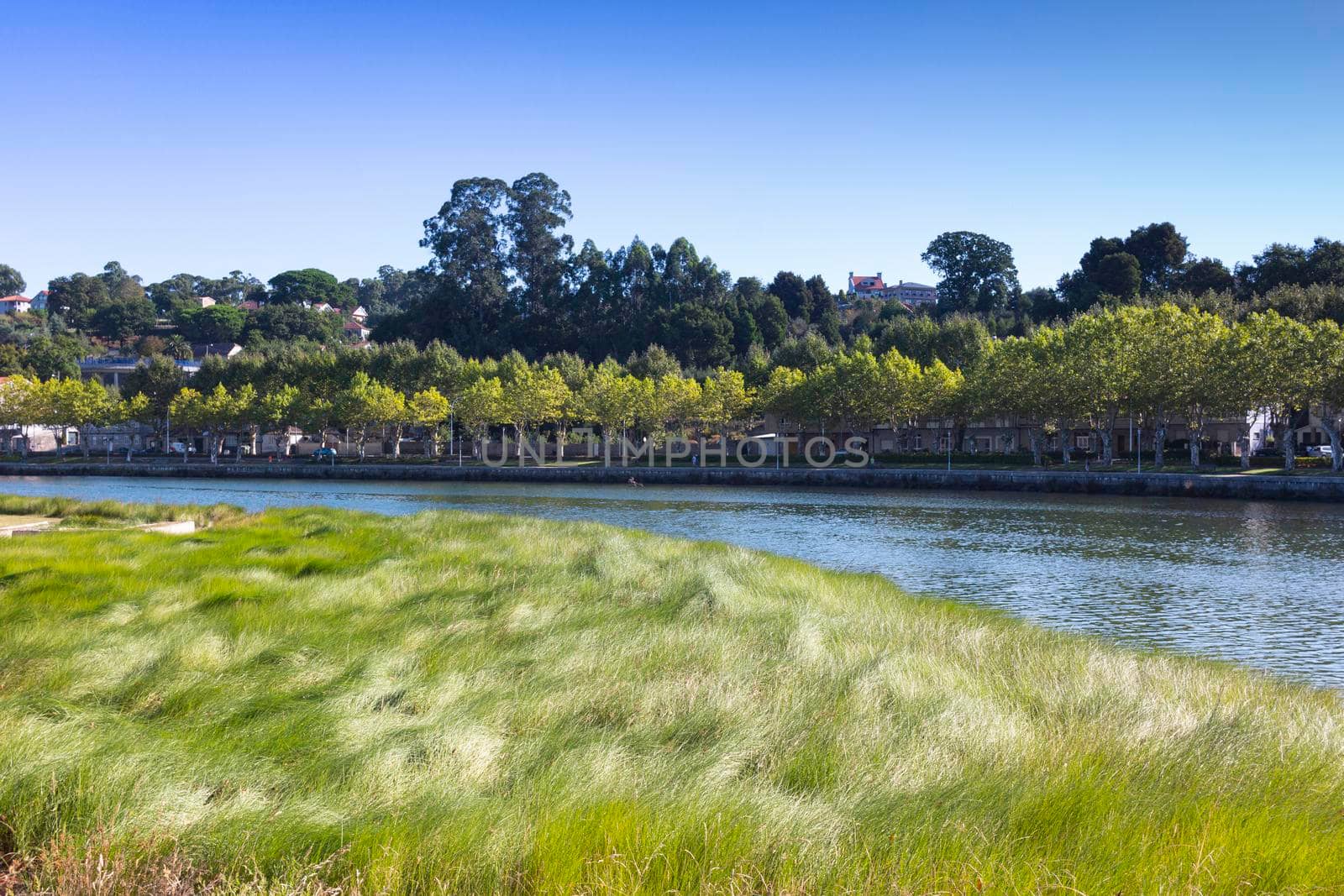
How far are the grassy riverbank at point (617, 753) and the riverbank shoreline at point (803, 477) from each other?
41.1m

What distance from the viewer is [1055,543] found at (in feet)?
91.2

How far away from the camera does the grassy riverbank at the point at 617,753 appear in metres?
4.28

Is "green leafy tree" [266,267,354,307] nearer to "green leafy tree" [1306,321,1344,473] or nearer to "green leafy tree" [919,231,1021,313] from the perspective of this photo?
"green leafy tree" [919,231,1021,313]

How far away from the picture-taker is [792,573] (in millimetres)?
16453

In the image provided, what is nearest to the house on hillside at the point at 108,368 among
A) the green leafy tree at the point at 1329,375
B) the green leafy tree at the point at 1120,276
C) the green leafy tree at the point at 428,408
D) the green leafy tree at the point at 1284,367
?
the green leafy tree at the point at 428,408

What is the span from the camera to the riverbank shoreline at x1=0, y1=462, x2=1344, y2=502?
46312 mm

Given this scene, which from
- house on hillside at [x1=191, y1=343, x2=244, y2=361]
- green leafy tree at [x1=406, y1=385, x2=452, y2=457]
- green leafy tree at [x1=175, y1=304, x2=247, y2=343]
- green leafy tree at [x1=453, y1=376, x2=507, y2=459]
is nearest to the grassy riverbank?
green leafy tree at [x1=453, y1=376, x2=507, y2=459]

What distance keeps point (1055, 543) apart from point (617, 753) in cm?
2501

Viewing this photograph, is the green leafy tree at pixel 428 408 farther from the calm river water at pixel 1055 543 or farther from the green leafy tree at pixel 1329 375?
the green leafy tree at pixel 1329 375

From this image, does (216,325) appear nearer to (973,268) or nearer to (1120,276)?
(973,268)

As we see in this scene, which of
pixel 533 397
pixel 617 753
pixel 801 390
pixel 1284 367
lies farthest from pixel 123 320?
pixel 617 753

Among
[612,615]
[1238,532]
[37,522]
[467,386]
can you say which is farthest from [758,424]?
[612,615]

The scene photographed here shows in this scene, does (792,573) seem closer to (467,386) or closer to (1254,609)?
(1254,609)

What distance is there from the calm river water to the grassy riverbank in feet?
16.2
